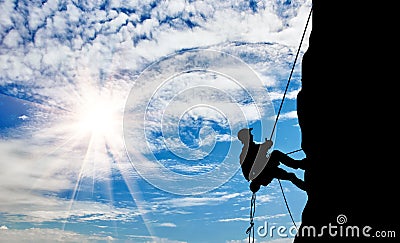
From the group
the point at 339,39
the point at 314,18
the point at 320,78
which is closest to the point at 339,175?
the point at 320,78

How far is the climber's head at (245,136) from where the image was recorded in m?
13.8

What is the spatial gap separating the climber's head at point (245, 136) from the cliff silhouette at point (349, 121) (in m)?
2.06

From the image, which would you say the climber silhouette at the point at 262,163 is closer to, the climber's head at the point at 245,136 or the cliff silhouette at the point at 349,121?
the climber's head at the point at 245,136

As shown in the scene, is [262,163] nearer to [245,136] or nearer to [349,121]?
[245,136]

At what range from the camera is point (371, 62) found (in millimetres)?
9484

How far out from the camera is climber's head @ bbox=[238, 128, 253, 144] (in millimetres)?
13789

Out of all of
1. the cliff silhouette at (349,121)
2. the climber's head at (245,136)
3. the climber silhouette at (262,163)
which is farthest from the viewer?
the climber's head at (245,136)

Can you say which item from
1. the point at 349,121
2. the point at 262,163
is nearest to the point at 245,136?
the point at 262,163

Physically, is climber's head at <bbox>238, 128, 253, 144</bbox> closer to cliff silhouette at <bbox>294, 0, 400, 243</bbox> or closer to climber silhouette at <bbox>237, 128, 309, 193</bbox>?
climber silhouette at <bbox>237, 128, 309, 193</bbox>

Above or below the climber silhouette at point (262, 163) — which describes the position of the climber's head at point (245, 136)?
above

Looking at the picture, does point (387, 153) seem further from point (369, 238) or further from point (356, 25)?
point (356, 25)

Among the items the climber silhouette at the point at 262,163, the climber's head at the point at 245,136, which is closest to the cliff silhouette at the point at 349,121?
the climber silhouette at the point at 262,163

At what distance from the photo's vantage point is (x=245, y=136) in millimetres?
13859

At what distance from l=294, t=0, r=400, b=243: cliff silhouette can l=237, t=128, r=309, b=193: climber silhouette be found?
58 centimetres
